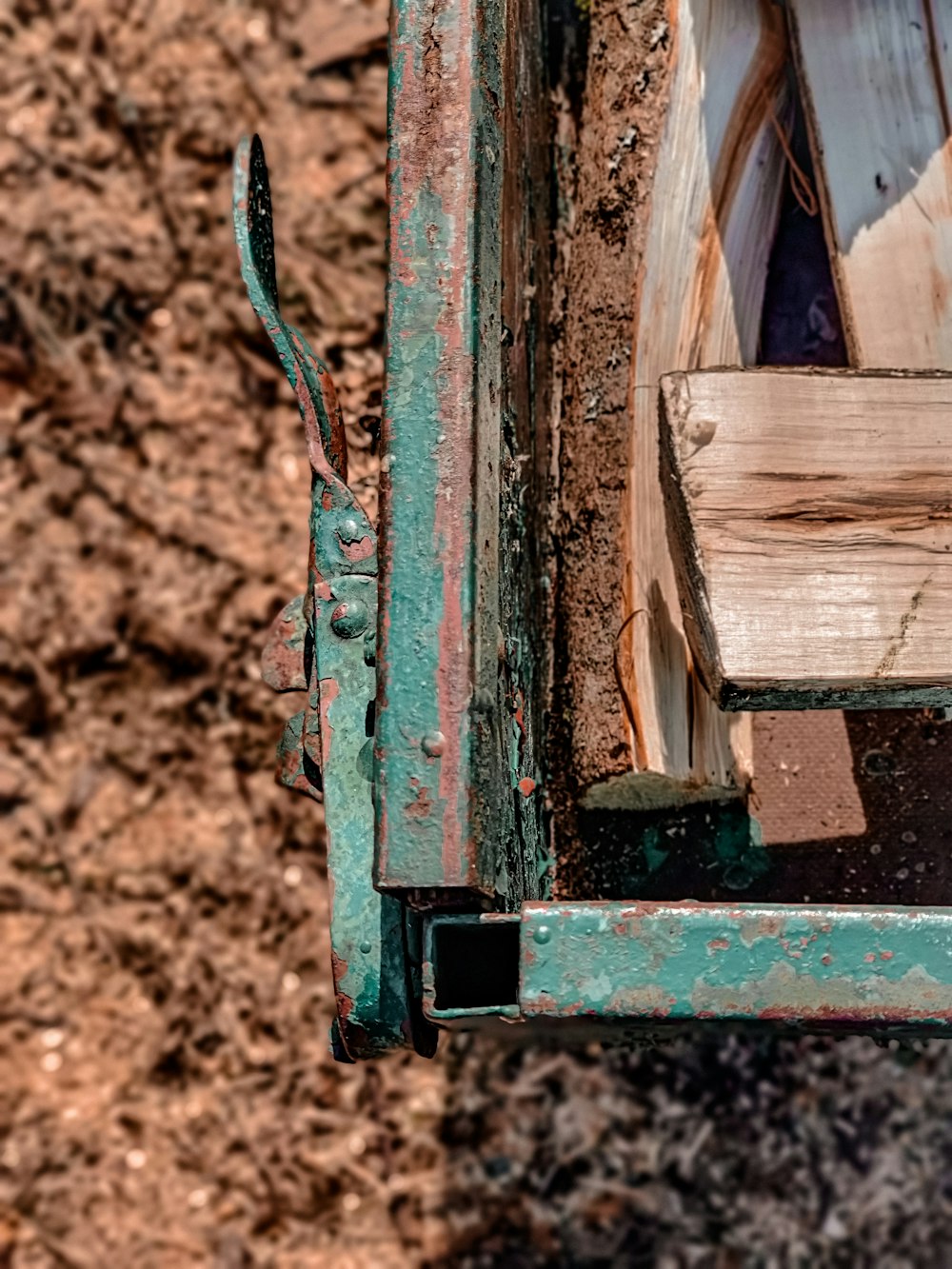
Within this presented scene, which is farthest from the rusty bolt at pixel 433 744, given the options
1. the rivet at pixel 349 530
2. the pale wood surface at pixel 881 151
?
the pale wood surface at pixel 881 151

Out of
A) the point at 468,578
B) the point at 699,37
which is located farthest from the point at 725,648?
the point at 699,37

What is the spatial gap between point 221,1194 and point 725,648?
1.94 m

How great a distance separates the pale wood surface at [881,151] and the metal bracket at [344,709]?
2.27ft

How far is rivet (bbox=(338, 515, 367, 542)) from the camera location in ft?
4.50

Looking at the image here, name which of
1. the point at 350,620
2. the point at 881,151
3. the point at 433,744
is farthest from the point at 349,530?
the point at 881,151

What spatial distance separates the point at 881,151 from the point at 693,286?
0.28 metres

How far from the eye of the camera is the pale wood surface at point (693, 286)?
1.57 meters

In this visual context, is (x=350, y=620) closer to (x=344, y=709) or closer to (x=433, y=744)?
(x=344, y=709)

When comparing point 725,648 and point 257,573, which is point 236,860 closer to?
point 257,573

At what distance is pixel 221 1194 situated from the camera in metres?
2.62

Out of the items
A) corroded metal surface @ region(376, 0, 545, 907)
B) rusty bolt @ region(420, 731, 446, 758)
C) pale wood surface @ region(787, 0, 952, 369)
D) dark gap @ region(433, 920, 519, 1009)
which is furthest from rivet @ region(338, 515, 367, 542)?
pale wood surface @ region(787, 0, 952, 369)

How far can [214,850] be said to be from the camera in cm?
276

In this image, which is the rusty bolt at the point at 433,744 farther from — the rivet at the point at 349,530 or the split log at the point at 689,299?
the split log at the point at 689,299

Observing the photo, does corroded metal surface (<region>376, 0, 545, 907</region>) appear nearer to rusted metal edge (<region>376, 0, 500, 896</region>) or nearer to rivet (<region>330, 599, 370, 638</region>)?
rusted metal edge (<region>376, 0, 500, 896</region>)
